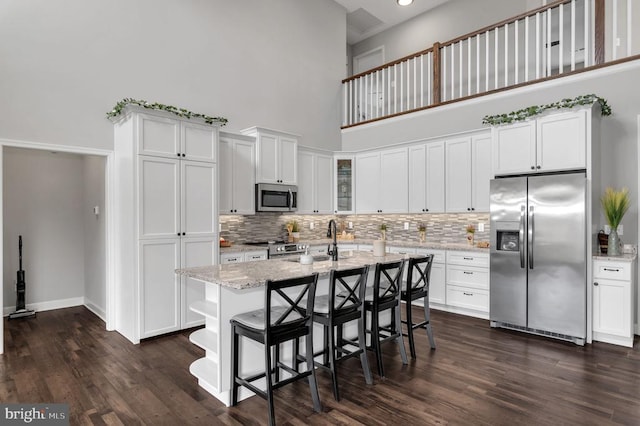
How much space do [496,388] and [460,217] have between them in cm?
338

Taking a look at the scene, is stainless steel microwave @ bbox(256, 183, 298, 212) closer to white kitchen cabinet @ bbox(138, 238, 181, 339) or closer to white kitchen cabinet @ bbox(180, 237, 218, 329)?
white kitchen cabinet @ bbox(180, 237, 218, 329)

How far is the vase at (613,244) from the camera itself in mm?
4238

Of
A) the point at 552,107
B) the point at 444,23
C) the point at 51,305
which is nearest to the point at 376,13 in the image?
the point at 444,23

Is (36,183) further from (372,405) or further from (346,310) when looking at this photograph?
(372,405)

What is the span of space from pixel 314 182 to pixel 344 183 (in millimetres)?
661

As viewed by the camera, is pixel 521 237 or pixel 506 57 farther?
pixel 506 57

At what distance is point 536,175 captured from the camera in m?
4.60

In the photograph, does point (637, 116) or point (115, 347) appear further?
point (637, 116)

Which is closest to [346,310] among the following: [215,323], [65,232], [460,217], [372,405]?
[372,405]

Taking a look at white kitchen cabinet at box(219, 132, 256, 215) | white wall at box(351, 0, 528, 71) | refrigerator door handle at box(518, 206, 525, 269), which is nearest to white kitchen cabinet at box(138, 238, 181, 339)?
white kitchen cabinet at box(219, 132, 256, 215)

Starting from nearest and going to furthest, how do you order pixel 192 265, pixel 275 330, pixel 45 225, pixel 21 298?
pixel 275 330 < pixel 192 265 < pixel 21 298 < pixel 45 225

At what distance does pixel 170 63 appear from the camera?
5246 millimetres

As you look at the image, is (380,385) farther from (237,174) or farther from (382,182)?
(382,182)

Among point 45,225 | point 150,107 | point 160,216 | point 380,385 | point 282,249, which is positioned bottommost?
point 380,385
